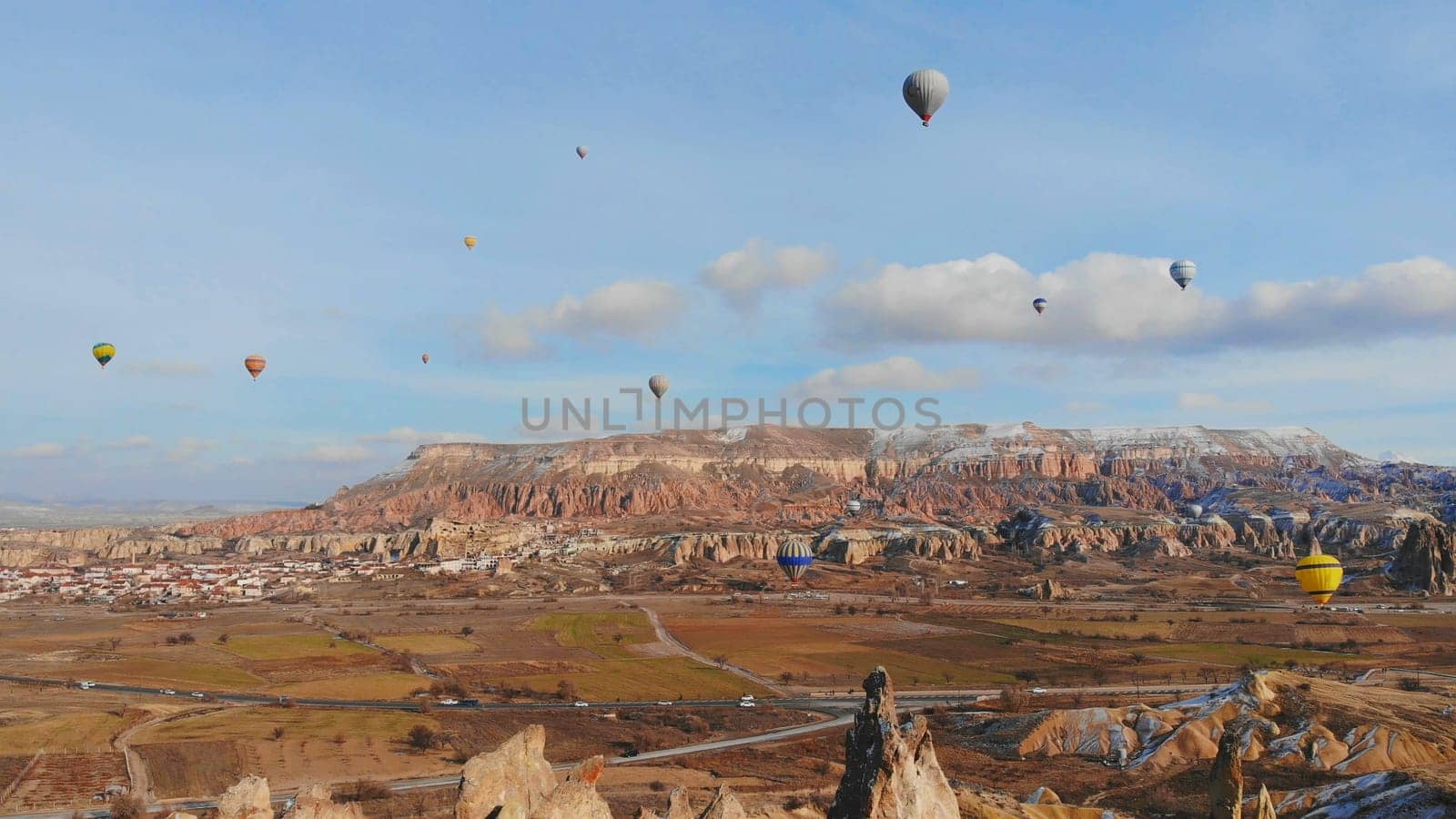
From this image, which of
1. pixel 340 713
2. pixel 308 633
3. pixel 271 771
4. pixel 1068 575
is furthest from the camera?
pixel 1068 575

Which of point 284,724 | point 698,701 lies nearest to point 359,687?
point 284,724

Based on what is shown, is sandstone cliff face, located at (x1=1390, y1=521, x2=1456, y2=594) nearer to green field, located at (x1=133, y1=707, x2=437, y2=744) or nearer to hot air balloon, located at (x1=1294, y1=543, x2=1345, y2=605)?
hot air balloon, located at (x1=1294, y1=543, x2=1345, y2=605)

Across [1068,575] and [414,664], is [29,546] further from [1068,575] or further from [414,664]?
[1068,575]

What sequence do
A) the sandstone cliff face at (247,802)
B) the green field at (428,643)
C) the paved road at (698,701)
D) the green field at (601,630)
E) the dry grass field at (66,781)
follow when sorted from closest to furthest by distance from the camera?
the sandstone cliff face at (247,802) < the dry grass field at (66,781) < the paved road at (698,701) < the green field at (428,643) < the green field at (601,630)

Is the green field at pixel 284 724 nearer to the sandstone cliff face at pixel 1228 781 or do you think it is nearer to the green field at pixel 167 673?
the green field at pixel 167 673

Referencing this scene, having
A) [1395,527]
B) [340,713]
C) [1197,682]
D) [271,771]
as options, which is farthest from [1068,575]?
[271,771]

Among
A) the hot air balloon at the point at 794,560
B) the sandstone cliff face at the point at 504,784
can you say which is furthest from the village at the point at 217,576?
the sandstone cliff face at the point at 504,784

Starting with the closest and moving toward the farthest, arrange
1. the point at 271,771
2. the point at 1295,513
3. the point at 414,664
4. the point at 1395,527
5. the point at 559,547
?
1. the point at 271,771
2. the point at 414,664
3. the point at 1395,527
4. the point at 559,547
5. the point at 1295,513
